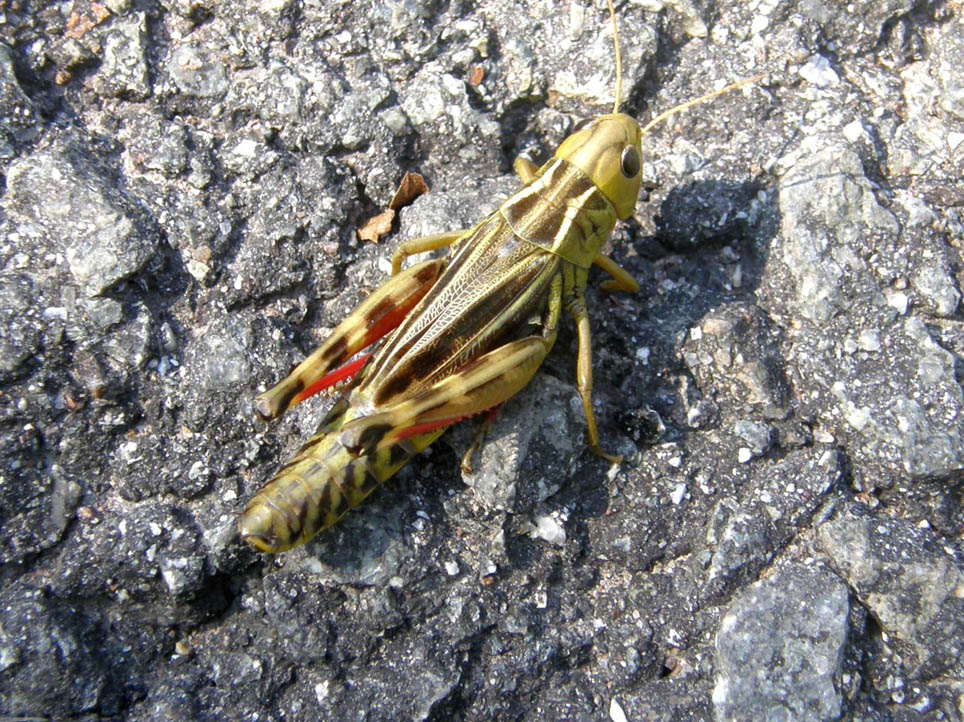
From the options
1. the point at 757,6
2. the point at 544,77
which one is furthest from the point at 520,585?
the point at 757,6

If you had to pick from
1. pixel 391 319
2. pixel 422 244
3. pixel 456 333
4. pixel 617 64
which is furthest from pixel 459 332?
pixel 617 64

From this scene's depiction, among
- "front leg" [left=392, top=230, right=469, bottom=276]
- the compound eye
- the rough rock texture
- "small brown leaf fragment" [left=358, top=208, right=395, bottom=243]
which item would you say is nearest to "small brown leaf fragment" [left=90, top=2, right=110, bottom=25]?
the rough rock texture

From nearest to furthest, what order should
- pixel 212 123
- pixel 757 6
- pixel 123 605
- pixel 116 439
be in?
pixel 123 605, pixel 116 439, pixel 212 123, pixel 757 6

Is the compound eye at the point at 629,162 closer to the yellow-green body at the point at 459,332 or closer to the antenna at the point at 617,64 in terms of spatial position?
the yellow-green body at the point at 459,332

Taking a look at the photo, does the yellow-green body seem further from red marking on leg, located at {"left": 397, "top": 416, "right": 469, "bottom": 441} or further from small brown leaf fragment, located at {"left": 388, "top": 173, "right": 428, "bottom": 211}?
small brown leaf fragment, located at {"left": 388, "top": 173, "right": 428, "bottom": 211}

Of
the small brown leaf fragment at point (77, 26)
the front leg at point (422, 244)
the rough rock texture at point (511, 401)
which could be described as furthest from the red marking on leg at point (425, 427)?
the small brown leaf fragment at point (77, 26)

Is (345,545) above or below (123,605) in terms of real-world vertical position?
below

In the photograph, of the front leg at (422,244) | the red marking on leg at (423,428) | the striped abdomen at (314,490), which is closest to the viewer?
the striped abdomen at (314,490)

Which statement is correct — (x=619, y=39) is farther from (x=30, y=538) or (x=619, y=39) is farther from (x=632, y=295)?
(x=30, y=538)

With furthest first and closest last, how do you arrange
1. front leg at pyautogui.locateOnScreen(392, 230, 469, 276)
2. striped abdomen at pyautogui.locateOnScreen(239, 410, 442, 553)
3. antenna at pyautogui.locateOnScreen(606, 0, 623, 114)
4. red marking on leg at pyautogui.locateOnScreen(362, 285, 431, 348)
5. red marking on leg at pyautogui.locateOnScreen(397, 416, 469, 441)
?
antenna at pyautogui.locateOnScreen(606, 0, 623, 114) → front leg at pyautogui.locateOnScreen(392, 230, 469, 276) → red marking on leg at pyautogui.locateOnScreen(362, 285, 431, 348) → red marking on leg at pyautogui.locateOnScreen(397, 416, 469, 441) → striped abdomen at pyautogui.locateOnScreen(239, 410, 442, 553)
